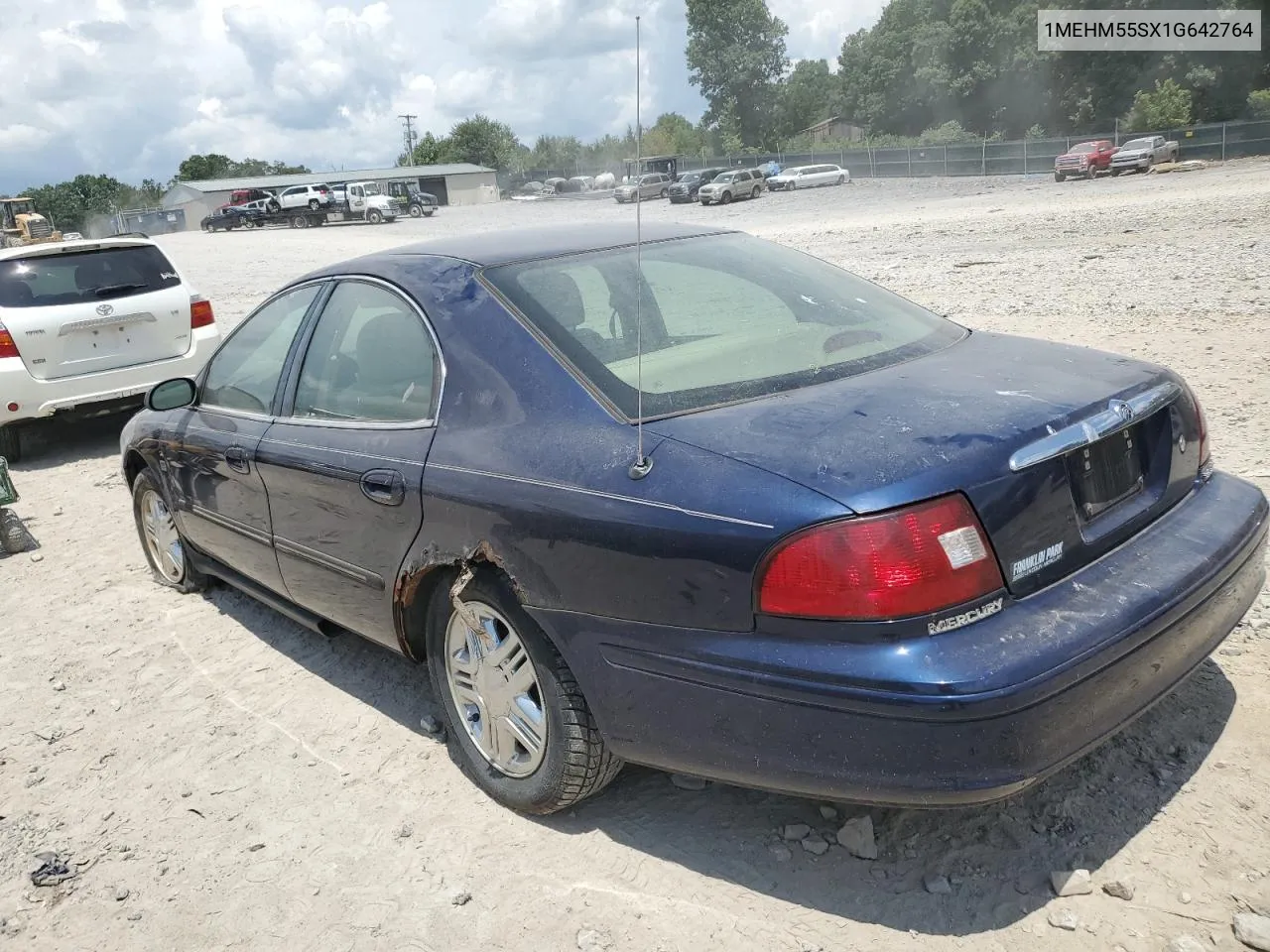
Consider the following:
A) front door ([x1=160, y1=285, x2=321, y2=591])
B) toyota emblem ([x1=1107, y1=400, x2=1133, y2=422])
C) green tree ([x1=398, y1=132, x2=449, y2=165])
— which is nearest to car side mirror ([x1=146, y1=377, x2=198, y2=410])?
front door ([x1=160, y1=285, x2=321, y2=591])

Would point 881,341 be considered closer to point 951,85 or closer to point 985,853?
point 985,853

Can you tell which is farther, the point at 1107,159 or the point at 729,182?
the point at 729,182

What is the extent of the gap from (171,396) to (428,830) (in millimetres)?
2347

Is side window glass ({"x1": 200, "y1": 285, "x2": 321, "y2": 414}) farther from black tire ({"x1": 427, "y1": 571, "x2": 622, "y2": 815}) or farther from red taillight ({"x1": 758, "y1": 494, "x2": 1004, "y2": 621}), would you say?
red taillight ({"x1": 758, "y1": 494, "x2": 1004, "y2": 621})

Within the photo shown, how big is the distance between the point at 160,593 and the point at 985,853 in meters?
4.22

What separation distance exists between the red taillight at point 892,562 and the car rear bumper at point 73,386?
6622mm

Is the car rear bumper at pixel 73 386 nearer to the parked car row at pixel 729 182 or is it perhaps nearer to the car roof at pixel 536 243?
the car roof at pixel 536 243

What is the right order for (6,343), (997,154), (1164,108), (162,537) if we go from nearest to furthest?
(162,537)
(6,343)
(997,154)
(1164,108)

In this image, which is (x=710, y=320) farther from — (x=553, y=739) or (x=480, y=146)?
(x=480, y=146)

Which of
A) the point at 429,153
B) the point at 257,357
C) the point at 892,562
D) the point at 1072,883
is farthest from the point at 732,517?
the point at 429,153

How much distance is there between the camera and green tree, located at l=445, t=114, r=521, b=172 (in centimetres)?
10931

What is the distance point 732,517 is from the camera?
238 centimetres

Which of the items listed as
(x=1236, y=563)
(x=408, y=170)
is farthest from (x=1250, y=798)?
(x=408, y=170)

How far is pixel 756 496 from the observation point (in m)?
2.36
